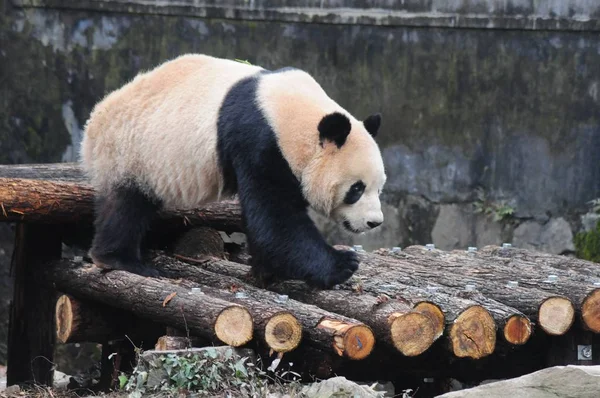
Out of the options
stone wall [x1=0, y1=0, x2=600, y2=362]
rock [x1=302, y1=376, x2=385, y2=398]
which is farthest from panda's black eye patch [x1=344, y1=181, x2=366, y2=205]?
stone wall [x1=0, y1=0, x2=600, y2=362]

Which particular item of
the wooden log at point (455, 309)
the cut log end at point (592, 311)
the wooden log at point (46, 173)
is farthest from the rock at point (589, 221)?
the wooden log at point (46, 173)

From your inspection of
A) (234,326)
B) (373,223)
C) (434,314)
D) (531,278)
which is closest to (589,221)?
(531,278)

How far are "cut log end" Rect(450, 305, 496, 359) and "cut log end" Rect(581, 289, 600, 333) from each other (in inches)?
22.8

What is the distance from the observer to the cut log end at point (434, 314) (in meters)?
4.80

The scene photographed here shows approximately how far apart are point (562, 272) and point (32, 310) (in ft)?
10.9

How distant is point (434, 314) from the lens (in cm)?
482

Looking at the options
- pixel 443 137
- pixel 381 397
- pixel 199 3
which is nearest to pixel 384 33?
pixel 443 137

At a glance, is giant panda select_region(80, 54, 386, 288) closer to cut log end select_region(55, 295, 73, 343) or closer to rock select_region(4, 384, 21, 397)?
cut log end select_region(55, 295, 73, 343)

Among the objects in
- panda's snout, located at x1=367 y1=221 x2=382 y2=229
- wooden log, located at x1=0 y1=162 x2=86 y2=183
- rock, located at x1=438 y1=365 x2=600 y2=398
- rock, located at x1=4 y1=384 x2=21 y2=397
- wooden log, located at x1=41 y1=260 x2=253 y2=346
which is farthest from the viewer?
wooden log, located at x1=0 y1=162 x2=86 y2=183

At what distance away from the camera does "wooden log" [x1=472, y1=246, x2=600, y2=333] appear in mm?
5176

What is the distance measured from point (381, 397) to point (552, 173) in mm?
4719

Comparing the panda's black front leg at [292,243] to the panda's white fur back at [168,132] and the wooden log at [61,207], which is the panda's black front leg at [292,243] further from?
the wooden log at [61,207]

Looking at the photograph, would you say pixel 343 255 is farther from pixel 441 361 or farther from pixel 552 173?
pixel 552 173

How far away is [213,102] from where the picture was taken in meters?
5.70
